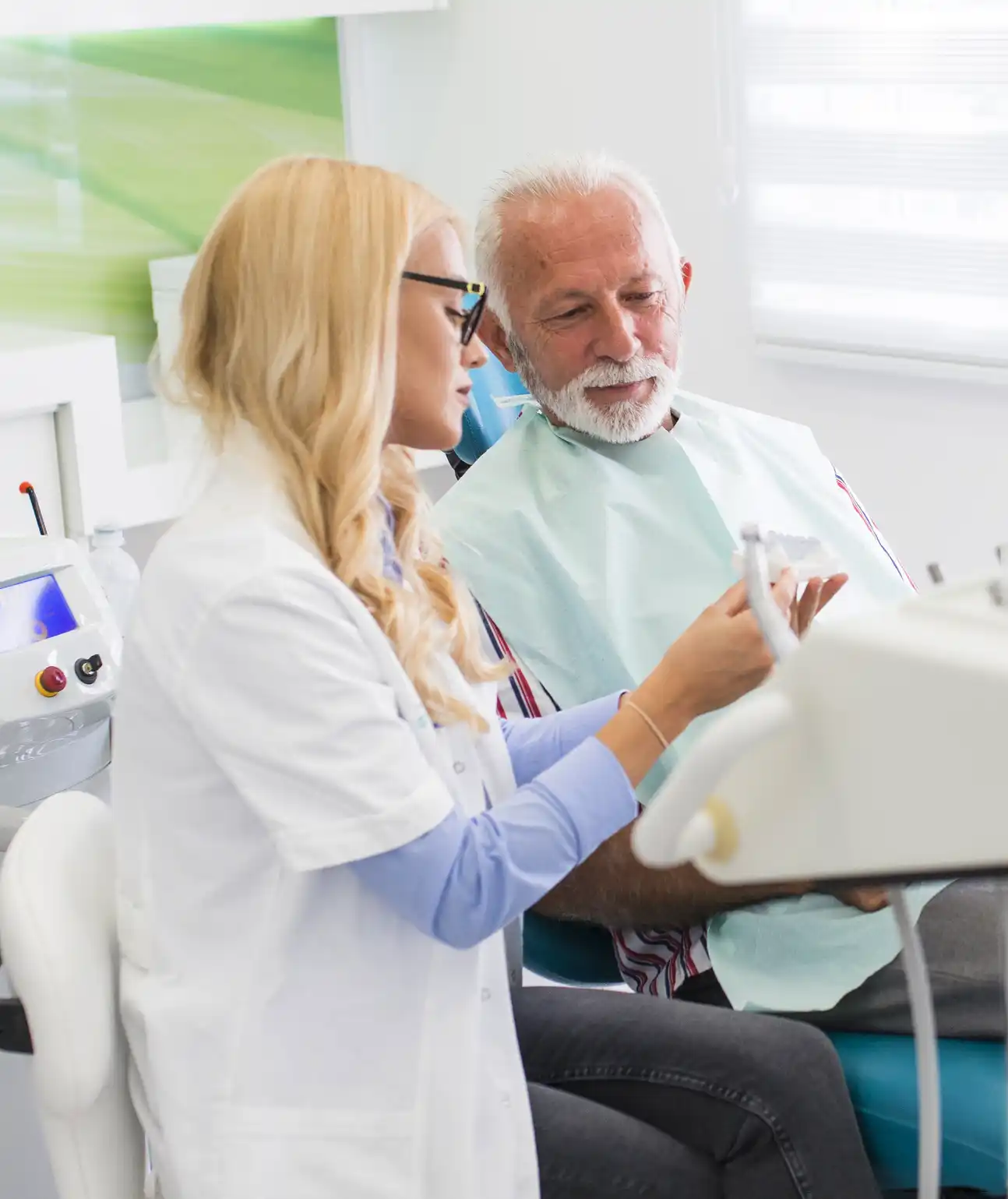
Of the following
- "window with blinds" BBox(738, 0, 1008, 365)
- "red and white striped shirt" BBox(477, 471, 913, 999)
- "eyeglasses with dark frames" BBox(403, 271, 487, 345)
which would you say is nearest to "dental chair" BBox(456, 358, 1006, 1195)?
"red and white striped shirt" BBox(477, 471, 913, 999)

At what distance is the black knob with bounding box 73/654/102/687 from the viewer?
5.64 feet

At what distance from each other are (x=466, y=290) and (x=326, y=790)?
16.8 inches

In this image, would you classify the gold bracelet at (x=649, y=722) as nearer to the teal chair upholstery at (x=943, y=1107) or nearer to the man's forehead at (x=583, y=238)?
the teal chair upholstery at (x=943, y=1107)

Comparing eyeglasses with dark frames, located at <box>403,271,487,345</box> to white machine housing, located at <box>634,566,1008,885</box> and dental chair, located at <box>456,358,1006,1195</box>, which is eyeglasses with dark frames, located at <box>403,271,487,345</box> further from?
dental chair, located at <box>456,358,1006,1195</box>

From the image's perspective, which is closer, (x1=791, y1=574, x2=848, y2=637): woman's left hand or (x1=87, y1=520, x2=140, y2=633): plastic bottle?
(x1=791, y1=574, x2=848, y2=637): woman's left hand

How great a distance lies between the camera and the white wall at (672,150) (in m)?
2.74

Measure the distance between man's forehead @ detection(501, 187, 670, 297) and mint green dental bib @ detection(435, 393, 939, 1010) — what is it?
183mm

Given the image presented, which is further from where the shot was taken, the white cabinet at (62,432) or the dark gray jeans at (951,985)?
the white cabinet at (62,432)

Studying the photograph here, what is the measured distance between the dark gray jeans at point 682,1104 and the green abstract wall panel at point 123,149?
1855 millimetres

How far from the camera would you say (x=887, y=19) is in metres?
2.61

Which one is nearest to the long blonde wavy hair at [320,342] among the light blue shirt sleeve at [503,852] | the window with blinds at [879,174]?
the light blue shirt sleeve at [503,852]

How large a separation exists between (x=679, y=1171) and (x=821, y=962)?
282 millimetres

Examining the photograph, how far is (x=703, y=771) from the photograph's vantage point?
29.2 inches

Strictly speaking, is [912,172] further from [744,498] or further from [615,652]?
[615,652]
